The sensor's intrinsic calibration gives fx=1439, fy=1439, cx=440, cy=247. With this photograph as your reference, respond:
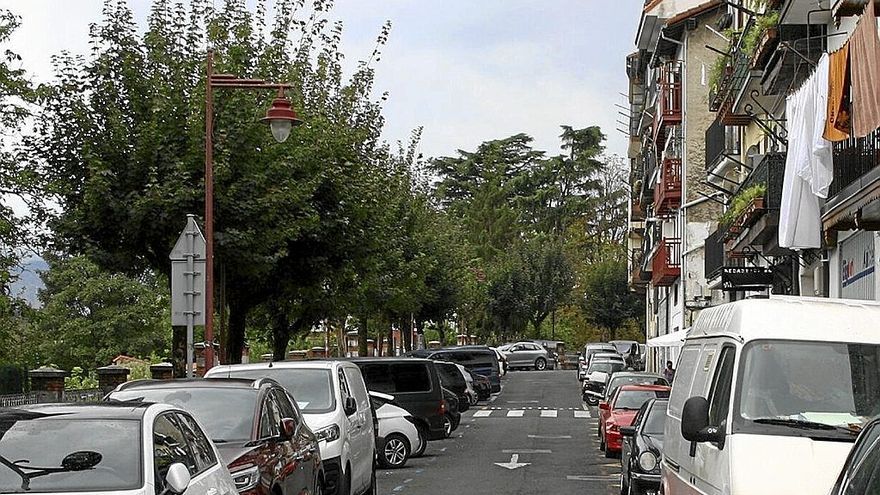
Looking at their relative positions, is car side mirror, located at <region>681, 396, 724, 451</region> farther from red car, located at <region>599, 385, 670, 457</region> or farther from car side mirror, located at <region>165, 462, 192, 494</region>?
red car, located at <region>599, 385, 670, 457</region>

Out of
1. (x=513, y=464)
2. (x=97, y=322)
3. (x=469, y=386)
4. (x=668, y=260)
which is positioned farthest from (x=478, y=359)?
(x=513, y=464)

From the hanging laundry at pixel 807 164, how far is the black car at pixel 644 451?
409cm

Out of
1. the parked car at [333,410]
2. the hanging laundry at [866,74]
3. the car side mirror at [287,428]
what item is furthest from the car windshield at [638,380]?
the car side mirror at [287,428]

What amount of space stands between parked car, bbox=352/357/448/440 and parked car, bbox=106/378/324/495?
49.4 ft

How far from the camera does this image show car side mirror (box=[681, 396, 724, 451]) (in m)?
9.62

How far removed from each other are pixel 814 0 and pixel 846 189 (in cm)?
559

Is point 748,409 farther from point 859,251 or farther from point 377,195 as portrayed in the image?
point 377,195

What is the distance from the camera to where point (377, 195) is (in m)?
33.9

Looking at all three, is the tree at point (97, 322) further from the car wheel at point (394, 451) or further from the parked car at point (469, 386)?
the car wheel at point (394, 451)

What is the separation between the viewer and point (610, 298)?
3543 inches

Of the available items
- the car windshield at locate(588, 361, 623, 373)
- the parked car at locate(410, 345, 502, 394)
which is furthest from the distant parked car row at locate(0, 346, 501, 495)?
the parked car at locate(410, 345, 502, 394)

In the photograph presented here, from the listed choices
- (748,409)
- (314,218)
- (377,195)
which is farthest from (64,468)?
(377,195)

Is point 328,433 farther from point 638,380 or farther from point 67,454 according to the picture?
point 638,380

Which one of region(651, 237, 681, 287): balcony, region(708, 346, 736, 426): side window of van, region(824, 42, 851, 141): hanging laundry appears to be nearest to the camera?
region(708, 346, 736, 426): side window of van
